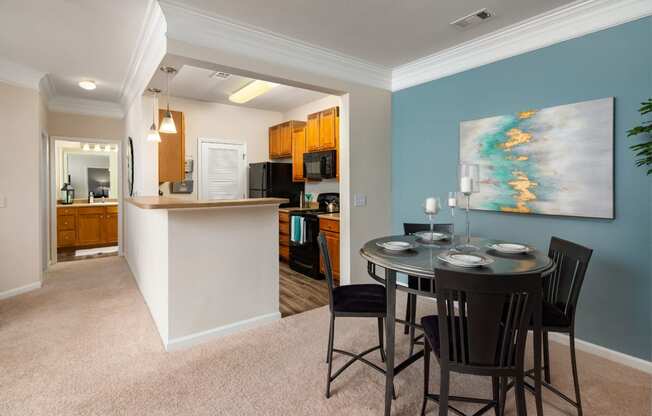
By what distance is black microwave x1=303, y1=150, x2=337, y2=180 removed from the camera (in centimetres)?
460

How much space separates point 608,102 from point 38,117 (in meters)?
5.57

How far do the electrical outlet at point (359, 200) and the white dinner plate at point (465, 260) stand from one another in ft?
5.93

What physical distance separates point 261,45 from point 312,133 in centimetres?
209

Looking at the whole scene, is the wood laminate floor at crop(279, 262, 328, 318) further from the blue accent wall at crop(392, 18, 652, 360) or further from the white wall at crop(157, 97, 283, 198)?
the white wall at crop(157, 97, 283, 198)

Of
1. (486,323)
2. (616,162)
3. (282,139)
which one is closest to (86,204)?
(282,139)

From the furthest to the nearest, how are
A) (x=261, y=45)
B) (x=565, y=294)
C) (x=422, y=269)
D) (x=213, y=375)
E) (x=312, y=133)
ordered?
(x=312, y=133), (x=261, y=45), (x=213, y=375), (x=565, y=294), (x=422, y=269)

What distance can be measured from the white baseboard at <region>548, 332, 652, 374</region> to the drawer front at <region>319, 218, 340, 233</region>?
2360mm

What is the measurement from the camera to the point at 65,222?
257 inches

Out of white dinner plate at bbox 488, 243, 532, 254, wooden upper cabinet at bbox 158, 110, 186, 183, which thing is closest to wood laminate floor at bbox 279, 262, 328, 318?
white dinner plate at bbox 488, 243, 532, 254

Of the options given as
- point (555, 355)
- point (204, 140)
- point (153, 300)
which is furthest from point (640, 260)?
point (204, 140)

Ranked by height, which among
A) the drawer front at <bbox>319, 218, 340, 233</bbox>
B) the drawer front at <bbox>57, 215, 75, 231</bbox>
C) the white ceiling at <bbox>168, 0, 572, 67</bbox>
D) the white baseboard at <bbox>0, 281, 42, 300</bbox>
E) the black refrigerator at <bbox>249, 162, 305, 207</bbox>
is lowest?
the white baseboard at <bbox>0, 281, 42, 300</bbox>

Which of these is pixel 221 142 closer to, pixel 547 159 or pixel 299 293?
pixel 299 293

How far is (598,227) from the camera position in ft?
8.06

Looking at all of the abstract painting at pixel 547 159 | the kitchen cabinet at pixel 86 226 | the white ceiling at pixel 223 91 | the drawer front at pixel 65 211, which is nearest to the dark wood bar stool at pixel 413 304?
the abstract painting at pixel 547 159
